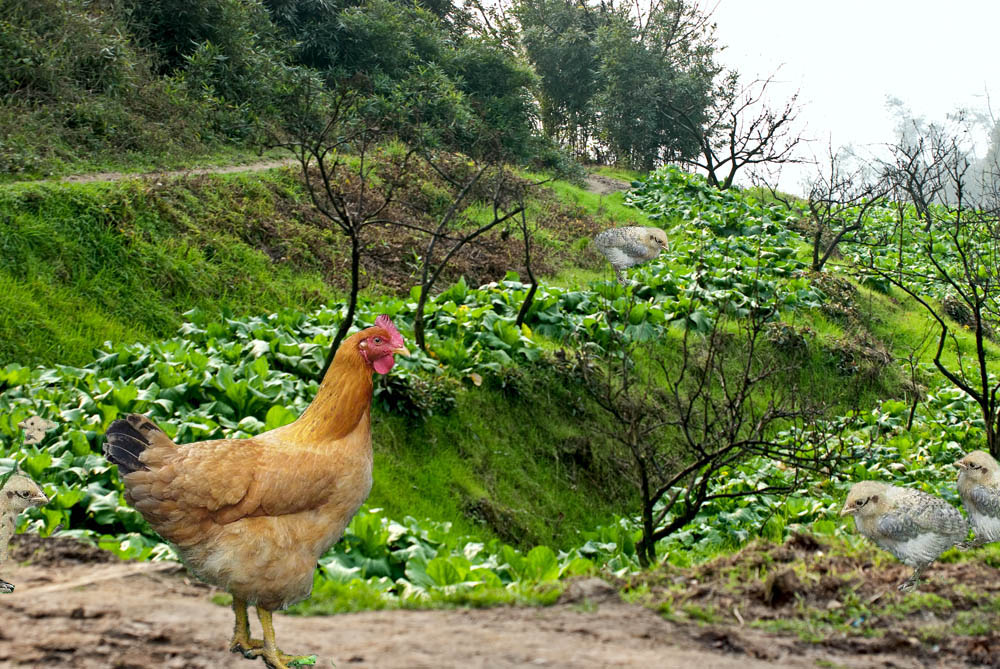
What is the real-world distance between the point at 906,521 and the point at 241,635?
3.88 m

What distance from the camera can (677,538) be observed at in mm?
7742

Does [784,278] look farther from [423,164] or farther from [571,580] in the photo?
[571,580]

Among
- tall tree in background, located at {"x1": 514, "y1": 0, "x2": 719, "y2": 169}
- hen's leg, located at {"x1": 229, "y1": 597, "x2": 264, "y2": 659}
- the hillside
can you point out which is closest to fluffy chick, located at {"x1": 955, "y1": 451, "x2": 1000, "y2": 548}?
the hillside

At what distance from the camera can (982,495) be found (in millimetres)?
5680

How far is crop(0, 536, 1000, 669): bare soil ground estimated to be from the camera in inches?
135

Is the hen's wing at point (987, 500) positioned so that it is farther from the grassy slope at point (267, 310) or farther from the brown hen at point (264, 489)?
the brown hen at point (264, 489)

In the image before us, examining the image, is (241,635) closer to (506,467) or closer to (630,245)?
(506,467)

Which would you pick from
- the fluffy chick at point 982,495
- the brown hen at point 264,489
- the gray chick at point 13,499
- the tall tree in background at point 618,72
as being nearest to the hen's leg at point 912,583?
the fluffy chick at point 982,495

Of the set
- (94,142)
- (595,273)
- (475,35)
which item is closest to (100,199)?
(94,142)

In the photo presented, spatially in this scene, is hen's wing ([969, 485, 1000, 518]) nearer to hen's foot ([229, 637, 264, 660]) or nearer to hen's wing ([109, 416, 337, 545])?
hen's wing ([109, 416, 337, 545])

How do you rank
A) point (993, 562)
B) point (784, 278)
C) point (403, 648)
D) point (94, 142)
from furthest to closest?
point (784, 278) < point (94, 142) < point (993, 562) < point (403, 648)

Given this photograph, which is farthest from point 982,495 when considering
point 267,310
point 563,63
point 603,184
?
point 563,63

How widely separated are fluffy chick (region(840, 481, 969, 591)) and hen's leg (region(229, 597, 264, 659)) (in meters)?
3.70

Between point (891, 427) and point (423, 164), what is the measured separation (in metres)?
12.5
